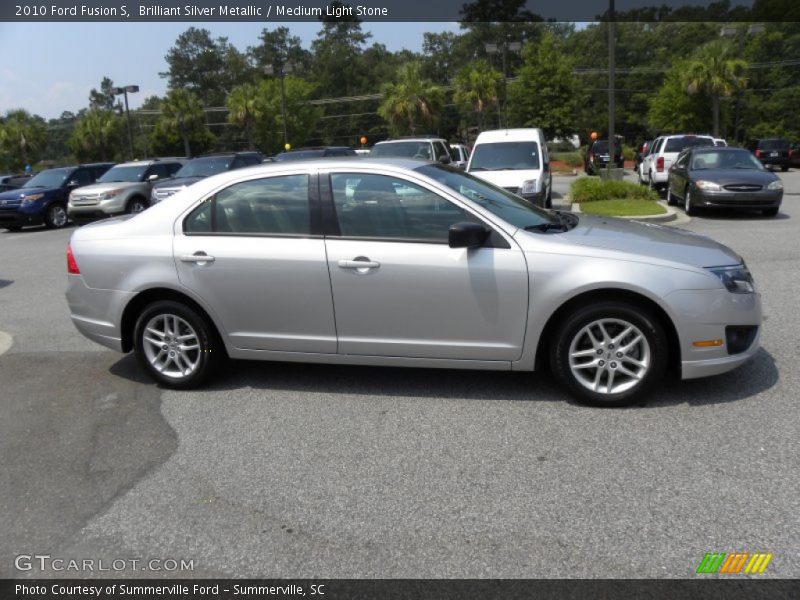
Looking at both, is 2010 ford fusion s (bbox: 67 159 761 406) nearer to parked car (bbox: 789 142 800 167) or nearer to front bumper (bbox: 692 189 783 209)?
front bumper (bbox: 692 189 783 209)

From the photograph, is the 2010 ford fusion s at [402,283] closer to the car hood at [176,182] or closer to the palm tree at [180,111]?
the car hood at [176,182]

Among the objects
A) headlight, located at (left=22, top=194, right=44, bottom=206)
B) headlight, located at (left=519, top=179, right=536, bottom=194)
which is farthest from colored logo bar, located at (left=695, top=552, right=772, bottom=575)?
headlight, located at (left=22, top=194, right=44, bottom=206)

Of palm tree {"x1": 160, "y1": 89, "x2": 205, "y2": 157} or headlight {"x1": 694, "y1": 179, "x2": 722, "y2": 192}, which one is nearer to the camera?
headlight {"x1": 694, "y1": 179, "x2": 722, "y2": 192}

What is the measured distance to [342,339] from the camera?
16.7 feet

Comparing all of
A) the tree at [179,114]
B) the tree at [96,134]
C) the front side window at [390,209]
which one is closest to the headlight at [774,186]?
the front side window at [390,209]

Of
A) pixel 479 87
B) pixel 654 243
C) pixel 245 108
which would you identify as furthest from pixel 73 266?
pixel 245 108

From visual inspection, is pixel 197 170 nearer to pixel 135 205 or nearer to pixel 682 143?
pixel 135 205

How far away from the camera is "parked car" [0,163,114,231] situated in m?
19.8

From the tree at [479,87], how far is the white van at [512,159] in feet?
118

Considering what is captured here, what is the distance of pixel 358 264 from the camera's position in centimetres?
494

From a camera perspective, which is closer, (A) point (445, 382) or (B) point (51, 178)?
(A) point (445, 382)

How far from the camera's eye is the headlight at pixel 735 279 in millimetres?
4656

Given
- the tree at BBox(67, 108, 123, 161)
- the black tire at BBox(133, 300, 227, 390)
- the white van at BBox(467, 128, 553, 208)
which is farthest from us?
the tree at BBox(67, 108, 123, 161)

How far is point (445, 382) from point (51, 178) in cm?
1968
